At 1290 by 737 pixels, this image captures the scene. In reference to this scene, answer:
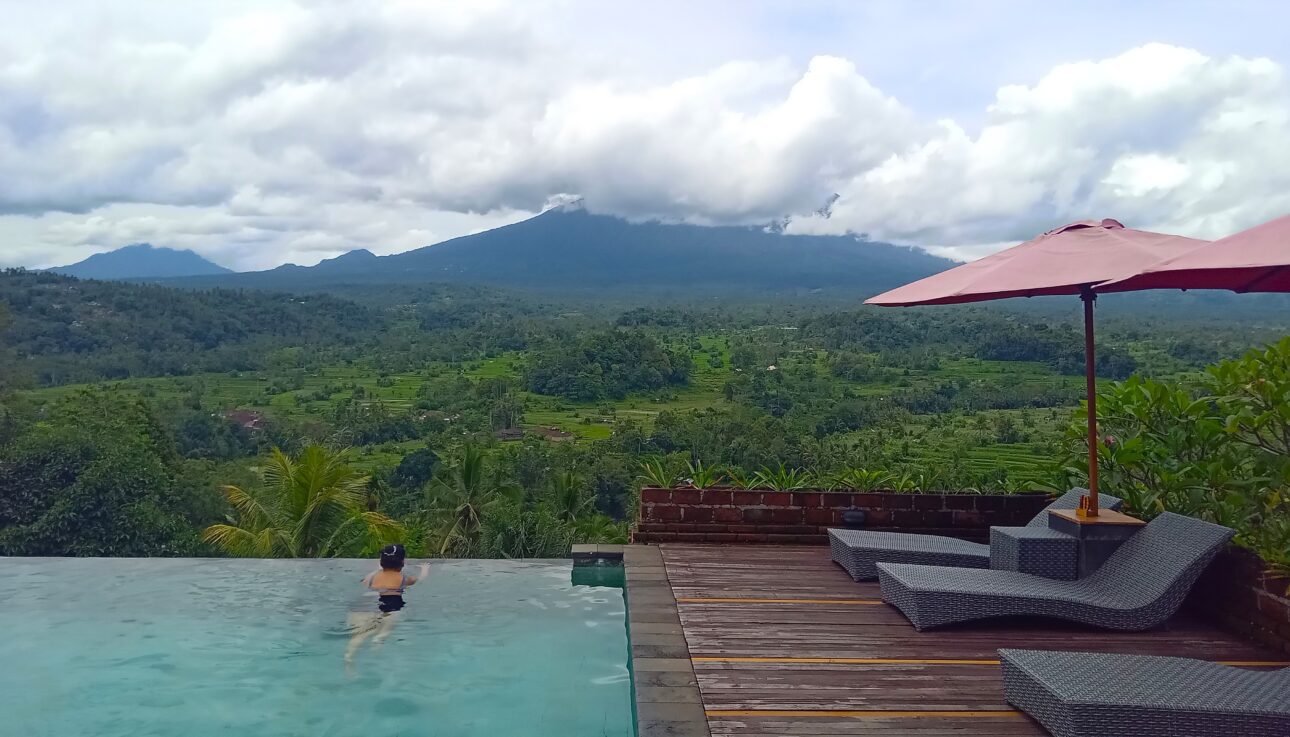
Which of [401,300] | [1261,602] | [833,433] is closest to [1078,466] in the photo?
[1261,602]

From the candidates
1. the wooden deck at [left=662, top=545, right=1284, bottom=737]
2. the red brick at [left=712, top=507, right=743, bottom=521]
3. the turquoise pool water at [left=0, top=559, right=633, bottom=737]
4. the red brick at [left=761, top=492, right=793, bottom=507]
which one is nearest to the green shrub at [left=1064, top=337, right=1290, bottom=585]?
the wooden deck at [left=662, top=545, right=1284, bottom=737]

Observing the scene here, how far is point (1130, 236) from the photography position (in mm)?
4223

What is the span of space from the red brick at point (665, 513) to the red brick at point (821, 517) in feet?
2.76

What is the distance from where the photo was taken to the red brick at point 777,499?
18.4 ft

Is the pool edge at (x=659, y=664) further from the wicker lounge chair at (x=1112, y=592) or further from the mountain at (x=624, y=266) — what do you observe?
the mountain at (x=624, y=266)

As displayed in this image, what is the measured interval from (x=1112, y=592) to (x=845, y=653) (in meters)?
1.39

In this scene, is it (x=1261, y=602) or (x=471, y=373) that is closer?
(x=1261, y=602)

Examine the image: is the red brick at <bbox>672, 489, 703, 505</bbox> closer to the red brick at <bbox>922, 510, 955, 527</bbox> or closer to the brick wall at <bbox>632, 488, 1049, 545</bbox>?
the brick wall at <bbox>632, 488, 1049, 545</bbox>

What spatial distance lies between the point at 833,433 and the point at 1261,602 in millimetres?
37003

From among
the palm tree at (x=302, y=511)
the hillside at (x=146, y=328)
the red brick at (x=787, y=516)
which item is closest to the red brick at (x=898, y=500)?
the red brick at (x=787, y=516)

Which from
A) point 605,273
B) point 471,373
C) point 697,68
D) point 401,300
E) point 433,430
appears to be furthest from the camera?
point 605,273

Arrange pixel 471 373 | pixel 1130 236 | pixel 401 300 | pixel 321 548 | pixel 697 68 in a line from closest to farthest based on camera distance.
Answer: pixel 1130 236, pixel 321 548, pixel 697 68, pixel 471 373, pixel 401 300

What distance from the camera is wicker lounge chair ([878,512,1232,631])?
3795 millimetres

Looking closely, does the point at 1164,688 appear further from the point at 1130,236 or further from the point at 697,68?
the point at 697,68
